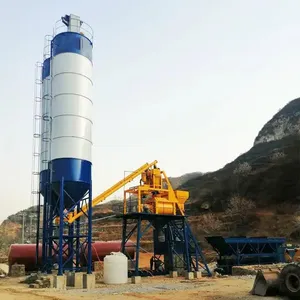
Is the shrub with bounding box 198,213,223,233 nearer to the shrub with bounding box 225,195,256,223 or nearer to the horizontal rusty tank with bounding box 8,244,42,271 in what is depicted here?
the shrub with bounding box 225,195,256,223

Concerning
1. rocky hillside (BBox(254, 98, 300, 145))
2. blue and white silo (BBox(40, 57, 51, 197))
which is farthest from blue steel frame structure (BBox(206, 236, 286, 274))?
rocky hillside (BBox(254, 98, 300, 145))

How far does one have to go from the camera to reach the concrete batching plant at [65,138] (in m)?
24.0

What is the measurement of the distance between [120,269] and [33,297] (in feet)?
26.9

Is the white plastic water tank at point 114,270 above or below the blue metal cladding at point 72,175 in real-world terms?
below

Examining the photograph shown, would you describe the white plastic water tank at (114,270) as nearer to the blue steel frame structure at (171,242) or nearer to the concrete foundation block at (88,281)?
the concrete foundation block at (88,281)

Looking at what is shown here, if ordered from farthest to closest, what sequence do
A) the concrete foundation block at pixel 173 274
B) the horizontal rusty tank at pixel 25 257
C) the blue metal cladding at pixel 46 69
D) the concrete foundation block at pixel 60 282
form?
1. the horizontal rusty tank at pixel 25 257
2. the concrete foundation block at pixel 173 274
3. the blue metal cladding at pixel 46 69
4. the concrete foundation block at pixel 60 282

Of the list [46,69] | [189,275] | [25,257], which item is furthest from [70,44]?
[25,257]

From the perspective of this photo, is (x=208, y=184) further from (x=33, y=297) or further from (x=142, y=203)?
(x=33, y=297)

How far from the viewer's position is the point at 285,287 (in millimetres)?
17109

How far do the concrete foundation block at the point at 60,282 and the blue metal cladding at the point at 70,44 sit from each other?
13425mm

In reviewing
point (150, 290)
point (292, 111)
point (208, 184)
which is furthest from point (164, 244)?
point (292, 111)

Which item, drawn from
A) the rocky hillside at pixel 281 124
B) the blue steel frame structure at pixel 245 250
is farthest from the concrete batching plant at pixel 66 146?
the rocky hillside at pixel 281 124

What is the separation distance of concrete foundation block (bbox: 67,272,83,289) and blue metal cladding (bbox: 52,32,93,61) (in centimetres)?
1340

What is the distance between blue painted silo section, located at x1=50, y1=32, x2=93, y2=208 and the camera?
78.8 feet
